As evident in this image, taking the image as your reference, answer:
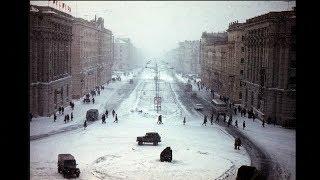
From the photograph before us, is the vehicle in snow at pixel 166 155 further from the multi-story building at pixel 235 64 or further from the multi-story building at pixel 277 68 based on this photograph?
the multi-story building at pixel 235 64

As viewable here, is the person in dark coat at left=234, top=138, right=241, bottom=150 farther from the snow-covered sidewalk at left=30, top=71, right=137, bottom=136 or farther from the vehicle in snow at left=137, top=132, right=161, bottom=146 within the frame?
the snow-covered sidewalk at left=30, top=71, right=137, bottom=136

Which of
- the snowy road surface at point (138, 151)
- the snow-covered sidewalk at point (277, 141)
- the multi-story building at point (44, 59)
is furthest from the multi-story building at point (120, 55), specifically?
the snow-covered sidewalk at point (277, 141)

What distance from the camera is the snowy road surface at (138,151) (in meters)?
24.7

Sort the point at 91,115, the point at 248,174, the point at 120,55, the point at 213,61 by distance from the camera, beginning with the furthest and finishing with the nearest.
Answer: the point at 120,55, the point at 213,61, the point at 91,115, the point at 248,174

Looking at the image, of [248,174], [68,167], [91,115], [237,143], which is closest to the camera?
→ [248,174]

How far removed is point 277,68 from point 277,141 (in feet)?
43.8

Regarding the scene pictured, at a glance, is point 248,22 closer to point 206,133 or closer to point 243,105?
point 243,105

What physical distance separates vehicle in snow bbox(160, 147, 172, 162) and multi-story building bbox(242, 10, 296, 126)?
2389 cm

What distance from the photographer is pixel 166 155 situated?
90.3 ft

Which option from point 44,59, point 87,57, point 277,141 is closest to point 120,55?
point 87,57

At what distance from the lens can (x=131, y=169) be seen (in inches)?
1002

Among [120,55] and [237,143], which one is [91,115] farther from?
[120,55]

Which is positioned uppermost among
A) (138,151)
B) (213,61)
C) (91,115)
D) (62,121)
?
(213,61)

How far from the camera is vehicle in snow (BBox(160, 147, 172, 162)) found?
1081 inches
